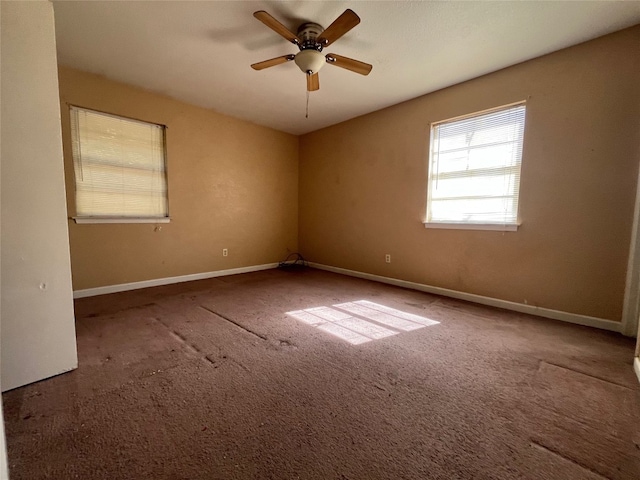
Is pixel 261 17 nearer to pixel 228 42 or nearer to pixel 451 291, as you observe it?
pixel 228 42

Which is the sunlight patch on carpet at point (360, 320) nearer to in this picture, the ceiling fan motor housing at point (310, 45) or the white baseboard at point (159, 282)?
the white baseboard at point (159, 282)

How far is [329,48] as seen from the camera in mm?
2525

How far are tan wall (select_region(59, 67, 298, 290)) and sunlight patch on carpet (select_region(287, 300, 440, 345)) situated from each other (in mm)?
2247

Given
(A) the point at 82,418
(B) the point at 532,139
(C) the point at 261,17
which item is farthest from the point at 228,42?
(B) the point at 532,139

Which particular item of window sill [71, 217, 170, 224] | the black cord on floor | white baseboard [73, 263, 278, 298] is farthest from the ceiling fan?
the black cord on floor

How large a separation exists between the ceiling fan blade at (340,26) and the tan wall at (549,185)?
1899mm

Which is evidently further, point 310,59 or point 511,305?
point 511,305

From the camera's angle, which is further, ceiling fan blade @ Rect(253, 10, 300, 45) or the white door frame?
the white door frame

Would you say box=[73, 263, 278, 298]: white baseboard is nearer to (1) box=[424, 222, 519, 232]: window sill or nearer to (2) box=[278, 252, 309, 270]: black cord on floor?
(2) box=[278, 252, 309, 270]: black cord on floor

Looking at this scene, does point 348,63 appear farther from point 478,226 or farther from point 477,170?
point 478,226

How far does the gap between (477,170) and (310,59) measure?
88.3 inches

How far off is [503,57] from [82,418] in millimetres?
4228

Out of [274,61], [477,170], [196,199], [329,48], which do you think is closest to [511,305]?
[477,170]

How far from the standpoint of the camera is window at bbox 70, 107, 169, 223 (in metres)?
3.11
